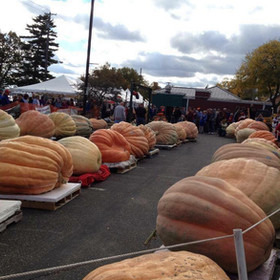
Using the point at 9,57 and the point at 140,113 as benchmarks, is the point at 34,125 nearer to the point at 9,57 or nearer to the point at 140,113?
the point at 140,113

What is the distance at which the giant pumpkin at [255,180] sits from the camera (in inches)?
118

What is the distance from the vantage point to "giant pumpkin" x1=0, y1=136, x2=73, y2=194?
4141 millimetres

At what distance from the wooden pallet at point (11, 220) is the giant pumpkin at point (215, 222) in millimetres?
2005

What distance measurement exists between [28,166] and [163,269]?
3.01 m

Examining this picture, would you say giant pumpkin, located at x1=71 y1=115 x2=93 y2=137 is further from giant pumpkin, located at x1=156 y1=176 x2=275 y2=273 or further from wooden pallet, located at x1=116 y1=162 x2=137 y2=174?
giant pumpkin, located at x1=156 y1=176 x2=275 y2=273

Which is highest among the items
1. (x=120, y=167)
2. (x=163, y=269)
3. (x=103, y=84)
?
(x=103, y=84)

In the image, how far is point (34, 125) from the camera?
28.8 ft

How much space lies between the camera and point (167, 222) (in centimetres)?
255

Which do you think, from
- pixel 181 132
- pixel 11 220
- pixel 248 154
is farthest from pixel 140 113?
pixel 11 220

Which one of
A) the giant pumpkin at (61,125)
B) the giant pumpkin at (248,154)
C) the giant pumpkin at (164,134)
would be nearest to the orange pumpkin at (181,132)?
the giant pumpkin at (164,134)

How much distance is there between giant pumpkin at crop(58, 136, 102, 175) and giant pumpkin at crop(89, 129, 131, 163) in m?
0.89

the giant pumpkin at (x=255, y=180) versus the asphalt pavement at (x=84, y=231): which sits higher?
the giant pumpkin at (x=255, y=180)

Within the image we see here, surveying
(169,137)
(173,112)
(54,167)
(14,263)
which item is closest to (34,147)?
(54,167)

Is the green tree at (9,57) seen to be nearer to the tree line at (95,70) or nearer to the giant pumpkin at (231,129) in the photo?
the tree line at (95,70)
